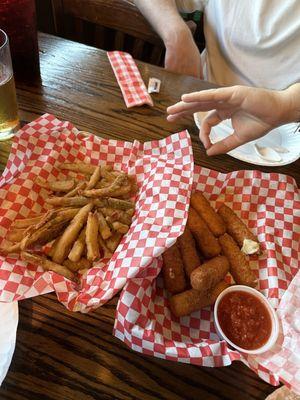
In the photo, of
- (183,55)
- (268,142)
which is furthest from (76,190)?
(183,55)

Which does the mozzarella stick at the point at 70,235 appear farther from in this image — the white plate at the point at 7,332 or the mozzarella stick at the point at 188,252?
the mozzarella stick at the point at 188,252

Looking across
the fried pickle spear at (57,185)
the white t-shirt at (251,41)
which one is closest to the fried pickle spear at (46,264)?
the fried pickle spear at (57,185)

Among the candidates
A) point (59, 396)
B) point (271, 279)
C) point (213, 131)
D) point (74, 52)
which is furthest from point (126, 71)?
point (59, 396)

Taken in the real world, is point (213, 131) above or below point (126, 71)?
below

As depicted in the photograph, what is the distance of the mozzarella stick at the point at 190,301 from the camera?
88 centimetres

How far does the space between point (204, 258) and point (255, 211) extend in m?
0.24

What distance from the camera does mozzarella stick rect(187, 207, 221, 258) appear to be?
102cm

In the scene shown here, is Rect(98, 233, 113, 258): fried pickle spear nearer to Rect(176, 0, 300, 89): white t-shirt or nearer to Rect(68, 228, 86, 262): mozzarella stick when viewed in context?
Rect(68, 228, 86, 262): mozzarella stick

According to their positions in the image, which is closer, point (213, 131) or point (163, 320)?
point (163, 320)

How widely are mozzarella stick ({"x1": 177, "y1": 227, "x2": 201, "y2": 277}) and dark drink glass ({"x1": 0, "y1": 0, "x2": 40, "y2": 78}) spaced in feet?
2.82

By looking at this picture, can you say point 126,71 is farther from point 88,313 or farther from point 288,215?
point 88,313

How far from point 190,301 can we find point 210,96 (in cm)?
65

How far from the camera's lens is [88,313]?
85 centimetres

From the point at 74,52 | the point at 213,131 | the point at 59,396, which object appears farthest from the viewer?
the point at 74,52
